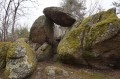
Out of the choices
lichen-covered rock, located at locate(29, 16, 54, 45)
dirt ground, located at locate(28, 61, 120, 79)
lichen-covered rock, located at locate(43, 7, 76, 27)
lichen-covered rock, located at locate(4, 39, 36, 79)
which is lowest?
dirt ground, located at locate(28, 61, 120, 79)

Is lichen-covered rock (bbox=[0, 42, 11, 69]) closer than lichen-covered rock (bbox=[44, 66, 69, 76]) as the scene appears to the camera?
No

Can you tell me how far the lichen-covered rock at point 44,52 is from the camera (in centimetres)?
1090

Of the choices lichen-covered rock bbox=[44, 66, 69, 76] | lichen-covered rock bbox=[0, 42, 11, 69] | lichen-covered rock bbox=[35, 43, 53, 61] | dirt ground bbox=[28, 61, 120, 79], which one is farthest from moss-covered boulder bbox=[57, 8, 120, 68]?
lichen-covered rock bbox=[0, 42, 11, 69]

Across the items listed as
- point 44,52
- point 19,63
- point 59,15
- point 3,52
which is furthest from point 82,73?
point 59,15

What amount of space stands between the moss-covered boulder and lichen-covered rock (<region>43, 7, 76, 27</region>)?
177 centimetres

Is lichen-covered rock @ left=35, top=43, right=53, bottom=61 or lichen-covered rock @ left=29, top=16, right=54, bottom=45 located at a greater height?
lichen-covered rock @ left=29, top=16, right=54, bottom=45

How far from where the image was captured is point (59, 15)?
11.8 metres

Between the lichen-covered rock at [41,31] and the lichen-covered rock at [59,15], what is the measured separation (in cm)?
46

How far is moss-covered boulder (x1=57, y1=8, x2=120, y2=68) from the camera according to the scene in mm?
8812

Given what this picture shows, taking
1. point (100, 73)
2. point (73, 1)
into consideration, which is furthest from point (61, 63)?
point (73, 1)

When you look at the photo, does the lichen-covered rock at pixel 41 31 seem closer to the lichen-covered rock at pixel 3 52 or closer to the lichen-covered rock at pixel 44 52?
the lichen-covered rock at pixel 44 52

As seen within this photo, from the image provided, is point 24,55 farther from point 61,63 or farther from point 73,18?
point 73,18

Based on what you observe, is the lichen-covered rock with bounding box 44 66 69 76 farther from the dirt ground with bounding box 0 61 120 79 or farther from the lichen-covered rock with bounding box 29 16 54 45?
the lichen-covered rock with bounding box 29 16 54 45

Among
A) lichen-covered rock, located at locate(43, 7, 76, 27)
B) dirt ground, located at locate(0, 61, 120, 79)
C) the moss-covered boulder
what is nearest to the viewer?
dirt ground, located at locate(0, 61, 120, 79)
